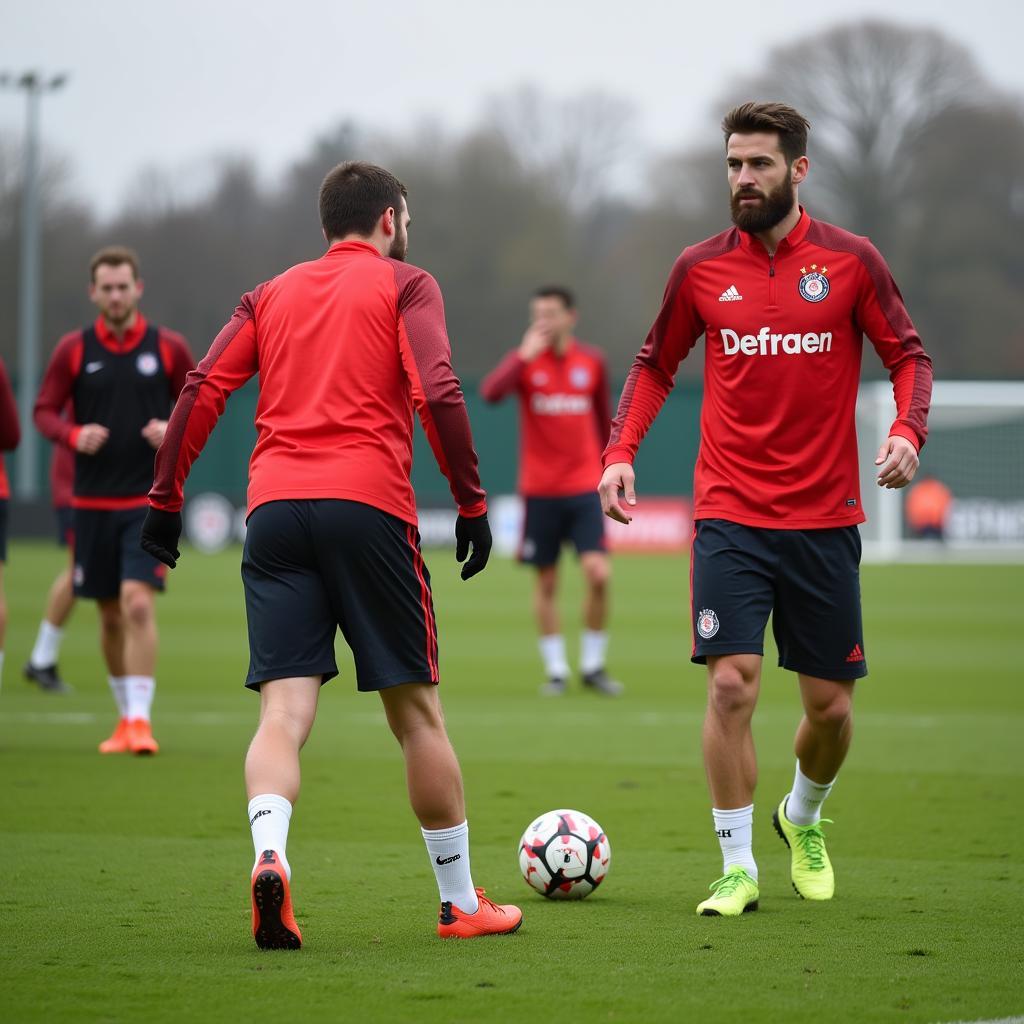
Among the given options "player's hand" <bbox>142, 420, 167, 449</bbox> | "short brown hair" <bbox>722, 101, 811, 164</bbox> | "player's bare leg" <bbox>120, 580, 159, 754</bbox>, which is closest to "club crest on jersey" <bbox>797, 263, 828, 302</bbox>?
"short brown hair" <bbox>722, 101, 811, 164</bbox>

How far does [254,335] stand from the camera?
4871 mm

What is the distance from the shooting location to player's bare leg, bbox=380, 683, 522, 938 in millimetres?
4746

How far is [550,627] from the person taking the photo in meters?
12.2

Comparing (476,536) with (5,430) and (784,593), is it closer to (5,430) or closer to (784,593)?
(784,593)

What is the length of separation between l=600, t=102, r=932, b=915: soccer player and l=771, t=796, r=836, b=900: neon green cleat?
0.04ft

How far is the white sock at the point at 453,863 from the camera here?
4.81 metres

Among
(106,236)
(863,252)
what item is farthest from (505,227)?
(863,252)

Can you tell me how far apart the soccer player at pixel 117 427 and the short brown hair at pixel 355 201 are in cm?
400

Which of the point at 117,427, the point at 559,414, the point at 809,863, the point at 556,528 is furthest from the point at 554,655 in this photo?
the point at 809,863

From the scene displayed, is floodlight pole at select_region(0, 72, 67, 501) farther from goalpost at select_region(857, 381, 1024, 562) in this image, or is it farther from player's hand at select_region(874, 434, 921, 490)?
player's hand at select_region(874, 434, 921, 490)

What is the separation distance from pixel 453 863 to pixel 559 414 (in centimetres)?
777

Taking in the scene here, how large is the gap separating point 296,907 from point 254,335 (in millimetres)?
1827

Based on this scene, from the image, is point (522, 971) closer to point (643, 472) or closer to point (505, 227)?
point (643, 472)

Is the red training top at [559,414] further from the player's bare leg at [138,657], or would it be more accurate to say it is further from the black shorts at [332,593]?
the black shorts at [332,593]
